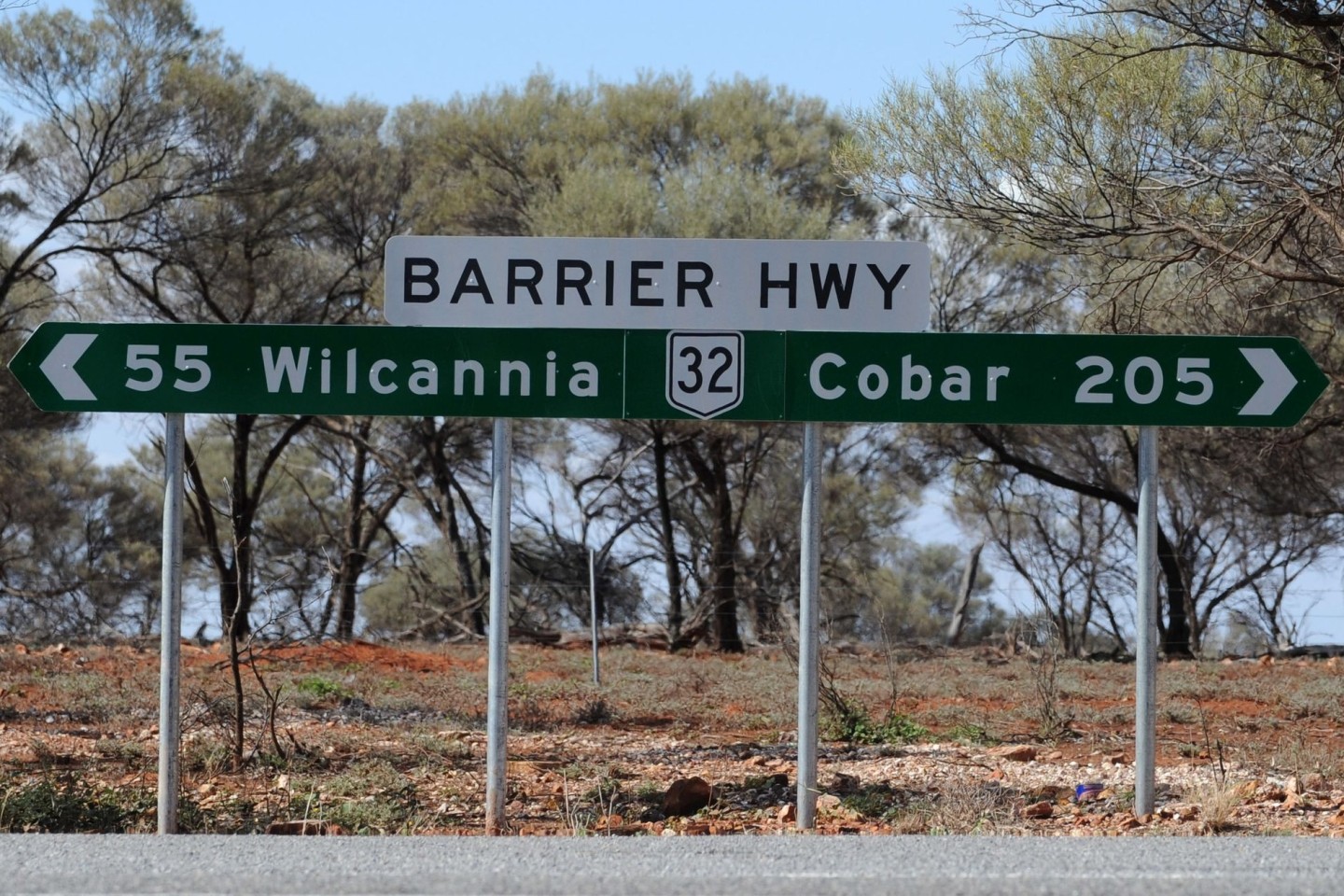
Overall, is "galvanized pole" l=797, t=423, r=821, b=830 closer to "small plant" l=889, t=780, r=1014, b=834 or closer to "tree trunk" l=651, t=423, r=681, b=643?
"small plant" l=889, t=780, r=1014, b=834

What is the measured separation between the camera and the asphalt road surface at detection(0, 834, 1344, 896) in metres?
4.26

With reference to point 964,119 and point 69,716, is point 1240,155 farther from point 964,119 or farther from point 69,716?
point 69,716

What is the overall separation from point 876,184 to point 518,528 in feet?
48.0

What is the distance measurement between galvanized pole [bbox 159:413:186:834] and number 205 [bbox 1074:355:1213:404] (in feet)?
12.0

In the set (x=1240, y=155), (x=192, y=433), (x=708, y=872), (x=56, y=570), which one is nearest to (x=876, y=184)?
(x=1240, y=155)

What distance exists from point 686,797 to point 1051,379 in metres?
2.71

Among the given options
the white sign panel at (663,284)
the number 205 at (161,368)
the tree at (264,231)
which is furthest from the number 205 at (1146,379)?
the tree at (264,231)

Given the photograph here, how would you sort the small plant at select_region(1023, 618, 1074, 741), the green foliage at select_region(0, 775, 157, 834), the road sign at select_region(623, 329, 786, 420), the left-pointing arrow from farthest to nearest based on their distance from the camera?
the small plant at select_region(1023, 618, 1074, 741) → the green foliage at select_region(0, 775, 157, 834) → the left-pointing arrow → the road sign at select_region(623, 329, 786, 420)

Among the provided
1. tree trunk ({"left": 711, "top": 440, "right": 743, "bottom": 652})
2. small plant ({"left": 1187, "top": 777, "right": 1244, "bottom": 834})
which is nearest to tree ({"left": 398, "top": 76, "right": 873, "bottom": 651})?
tree trunk ({"left": 711, "top": 440, "right": 743, "bottom": 652})

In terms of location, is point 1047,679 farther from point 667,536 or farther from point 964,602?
point 964,602

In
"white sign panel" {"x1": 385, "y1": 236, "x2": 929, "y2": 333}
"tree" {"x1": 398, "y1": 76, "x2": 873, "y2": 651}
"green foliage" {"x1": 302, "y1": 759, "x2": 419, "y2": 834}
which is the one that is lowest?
"green foliage" {"x1": 302, "y1": 759, "x2": 419, "y2": 834}

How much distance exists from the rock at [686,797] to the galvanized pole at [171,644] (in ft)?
7.59

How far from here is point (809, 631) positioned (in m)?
5.89

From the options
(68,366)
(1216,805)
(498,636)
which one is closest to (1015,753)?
(1216,805)
